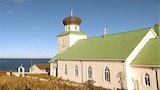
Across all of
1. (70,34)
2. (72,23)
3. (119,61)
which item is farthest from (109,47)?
(72,23)

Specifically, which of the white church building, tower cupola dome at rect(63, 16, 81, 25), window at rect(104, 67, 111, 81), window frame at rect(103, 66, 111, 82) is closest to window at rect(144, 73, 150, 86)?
the white church building

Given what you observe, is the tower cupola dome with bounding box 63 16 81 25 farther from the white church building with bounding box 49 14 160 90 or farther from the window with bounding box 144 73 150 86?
the window with bounding box 144 73 150 86

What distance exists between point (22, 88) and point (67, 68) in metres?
27.4

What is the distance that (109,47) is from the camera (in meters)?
30.1

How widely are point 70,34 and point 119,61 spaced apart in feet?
61.7

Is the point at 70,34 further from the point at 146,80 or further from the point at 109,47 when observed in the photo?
the point at 146,80

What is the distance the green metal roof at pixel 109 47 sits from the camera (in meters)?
26.4

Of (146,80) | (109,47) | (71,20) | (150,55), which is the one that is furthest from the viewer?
(71,20)

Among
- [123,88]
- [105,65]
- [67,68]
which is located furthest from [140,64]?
[67,68]

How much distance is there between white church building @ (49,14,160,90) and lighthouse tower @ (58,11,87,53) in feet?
14.8

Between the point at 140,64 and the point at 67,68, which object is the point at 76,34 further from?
the point at 140,64

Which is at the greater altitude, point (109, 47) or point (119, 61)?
point (109, 47)

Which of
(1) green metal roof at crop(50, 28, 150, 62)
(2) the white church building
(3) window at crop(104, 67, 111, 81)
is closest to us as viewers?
(2) the white church building

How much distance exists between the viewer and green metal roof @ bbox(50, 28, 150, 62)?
26394 mm
